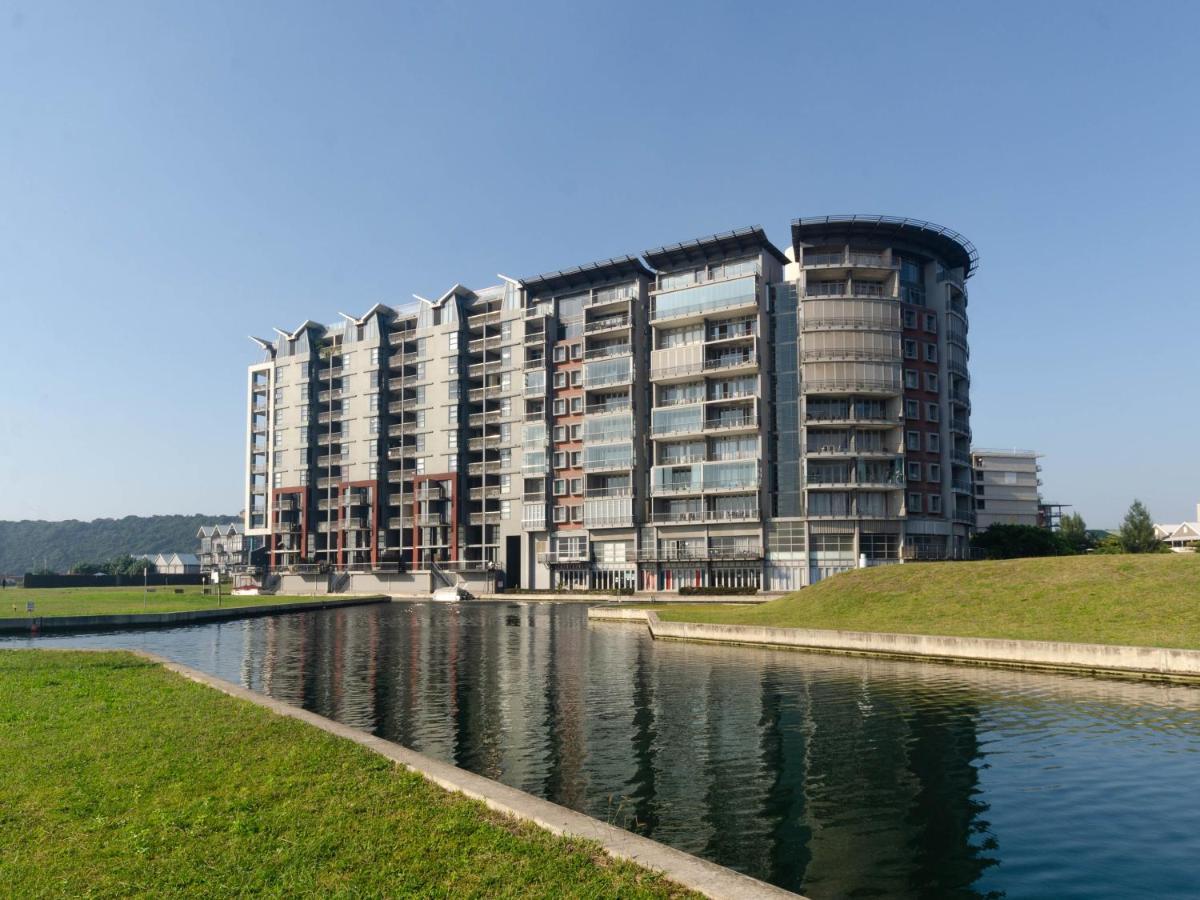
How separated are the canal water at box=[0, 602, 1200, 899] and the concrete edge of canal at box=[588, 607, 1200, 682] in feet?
5.21

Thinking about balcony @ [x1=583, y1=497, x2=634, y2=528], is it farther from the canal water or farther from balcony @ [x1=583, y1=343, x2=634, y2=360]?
the canal water

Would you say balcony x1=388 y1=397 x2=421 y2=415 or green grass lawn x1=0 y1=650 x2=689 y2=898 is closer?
green grass lawn x1=0 y1=650 x2=689 y2=898

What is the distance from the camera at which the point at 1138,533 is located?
384ft

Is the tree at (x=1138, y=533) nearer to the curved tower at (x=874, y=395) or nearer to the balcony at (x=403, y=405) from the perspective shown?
the curved tower at (x=874, y=395)

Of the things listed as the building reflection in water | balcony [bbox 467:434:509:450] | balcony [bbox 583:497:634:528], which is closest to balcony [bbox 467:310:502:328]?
balcony [bbox 467:434:509:450]

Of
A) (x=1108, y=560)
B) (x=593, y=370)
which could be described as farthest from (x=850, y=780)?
(x=593, y=370)

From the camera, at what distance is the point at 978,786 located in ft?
57.8

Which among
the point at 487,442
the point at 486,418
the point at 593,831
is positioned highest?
the point at 486,418

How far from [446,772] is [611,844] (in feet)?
15.9

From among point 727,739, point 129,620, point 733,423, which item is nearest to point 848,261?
point 733,423

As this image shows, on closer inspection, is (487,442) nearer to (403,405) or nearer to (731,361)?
(403,405)

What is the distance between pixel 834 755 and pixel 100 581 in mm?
174885

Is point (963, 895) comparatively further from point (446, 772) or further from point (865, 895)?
point (446, 772)

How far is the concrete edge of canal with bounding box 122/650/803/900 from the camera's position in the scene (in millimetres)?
9719
